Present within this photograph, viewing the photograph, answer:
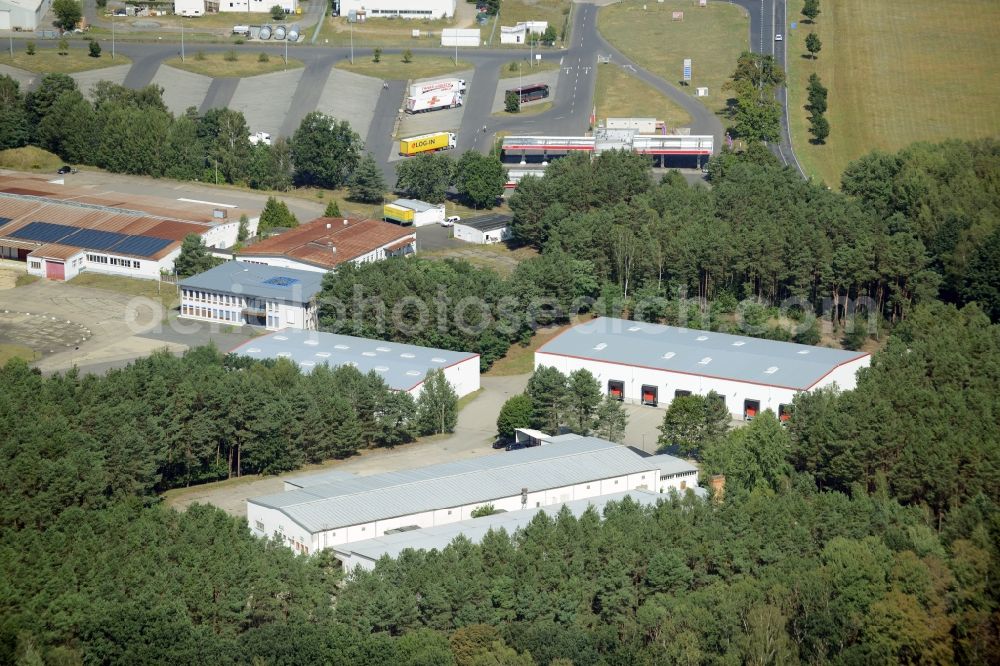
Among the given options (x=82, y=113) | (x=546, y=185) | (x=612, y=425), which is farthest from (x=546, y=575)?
(x=82, y=113)

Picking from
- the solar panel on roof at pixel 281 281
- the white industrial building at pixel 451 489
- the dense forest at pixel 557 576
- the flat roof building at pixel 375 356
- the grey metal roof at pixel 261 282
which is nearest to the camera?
the dense forest at pixel 557 576

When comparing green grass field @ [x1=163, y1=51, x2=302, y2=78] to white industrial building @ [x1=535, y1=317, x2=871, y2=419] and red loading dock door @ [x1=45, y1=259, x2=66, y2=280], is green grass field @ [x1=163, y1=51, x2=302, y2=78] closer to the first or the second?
red loading dock door @ [x1=45, y1=259, x2=66, y2=280]

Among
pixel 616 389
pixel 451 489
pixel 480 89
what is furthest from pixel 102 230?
pixel 451 489

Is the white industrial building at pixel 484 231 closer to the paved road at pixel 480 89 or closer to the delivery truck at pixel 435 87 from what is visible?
the paved road at pixel 480 89

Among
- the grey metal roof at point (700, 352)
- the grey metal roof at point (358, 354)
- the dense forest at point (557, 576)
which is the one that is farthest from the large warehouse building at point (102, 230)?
the dense forest at point (557, 576)

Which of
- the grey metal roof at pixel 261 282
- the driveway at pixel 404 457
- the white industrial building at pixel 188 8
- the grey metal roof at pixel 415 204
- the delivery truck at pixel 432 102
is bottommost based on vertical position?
the driveway at pixel 404 457

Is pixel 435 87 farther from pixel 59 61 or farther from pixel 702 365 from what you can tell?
pixel 702 365
